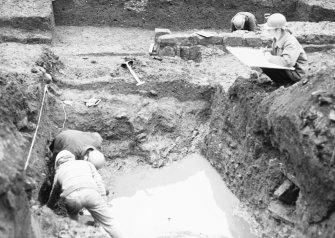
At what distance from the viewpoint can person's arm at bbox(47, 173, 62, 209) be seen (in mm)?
5273

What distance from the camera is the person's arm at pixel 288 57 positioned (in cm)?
582

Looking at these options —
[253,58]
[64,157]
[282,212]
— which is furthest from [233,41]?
[64,157]

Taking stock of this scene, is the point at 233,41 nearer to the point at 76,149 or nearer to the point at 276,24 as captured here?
the point at 276,24

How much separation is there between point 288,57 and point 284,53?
0.08 metres

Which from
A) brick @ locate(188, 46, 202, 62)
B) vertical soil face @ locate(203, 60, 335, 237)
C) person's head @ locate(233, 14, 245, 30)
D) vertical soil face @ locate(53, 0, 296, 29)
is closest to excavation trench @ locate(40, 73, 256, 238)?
vertical soil face @ locate(203, 60, 335, 237)

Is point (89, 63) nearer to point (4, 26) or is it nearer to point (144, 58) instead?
point (144, 58)

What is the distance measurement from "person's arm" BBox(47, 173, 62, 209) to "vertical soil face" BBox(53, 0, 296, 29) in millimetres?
6573

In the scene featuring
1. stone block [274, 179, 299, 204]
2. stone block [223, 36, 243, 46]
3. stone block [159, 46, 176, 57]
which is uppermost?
stone block [223, 36, 243, 46]

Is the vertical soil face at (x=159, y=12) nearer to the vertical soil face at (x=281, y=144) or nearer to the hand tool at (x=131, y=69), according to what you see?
the hand tool at (x=131, y=69)

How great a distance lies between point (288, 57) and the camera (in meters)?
5.82

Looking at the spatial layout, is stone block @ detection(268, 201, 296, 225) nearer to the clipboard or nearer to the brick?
the clipboard

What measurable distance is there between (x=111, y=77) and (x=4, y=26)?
346 centimetres

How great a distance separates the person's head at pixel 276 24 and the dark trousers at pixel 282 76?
0.44m

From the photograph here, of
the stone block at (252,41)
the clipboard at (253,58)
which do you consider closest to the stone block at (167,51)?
the stone block at (252,41)
